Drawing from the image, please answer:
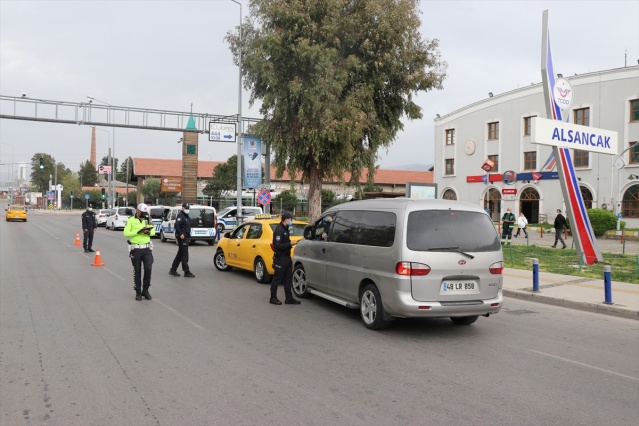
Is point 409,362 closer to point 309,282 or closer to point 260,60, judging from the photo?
point 309,282

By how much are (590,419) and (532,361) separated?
1.72 meters

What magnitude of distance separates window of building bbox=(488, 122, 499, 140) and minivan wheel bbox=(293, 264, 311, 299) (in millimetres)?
40202

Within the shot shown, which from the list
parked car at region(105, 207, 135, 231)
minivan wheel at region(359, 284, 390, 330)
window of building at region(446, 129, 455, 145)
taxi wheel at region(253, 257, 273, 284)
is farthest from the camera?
window of building at region(446, 129, 455, 145)

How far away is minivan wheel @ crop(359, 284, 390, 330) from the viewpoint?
7152mm

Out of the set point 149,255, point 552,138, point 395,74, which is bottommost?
point 149,255

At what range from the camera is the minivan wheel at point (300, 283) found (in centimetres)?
970

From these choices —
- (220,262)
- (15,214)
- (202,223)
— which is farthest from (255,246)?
(15,214)

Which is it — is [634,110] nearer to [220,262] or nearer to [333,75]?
[333,75]

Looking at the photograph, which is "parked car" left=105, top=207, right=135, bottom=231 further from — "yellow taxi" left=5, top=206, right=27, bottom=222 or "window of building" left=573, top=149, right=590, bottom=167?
"window of building" left=573, top=149, right=590, bottom=167

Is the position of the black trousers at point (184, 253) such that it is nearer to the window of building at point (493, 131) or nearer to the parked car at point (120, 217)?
the parked car at point (120, 217)

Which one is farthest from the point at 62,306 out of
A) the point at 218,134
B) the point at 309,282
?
the point at 218,134

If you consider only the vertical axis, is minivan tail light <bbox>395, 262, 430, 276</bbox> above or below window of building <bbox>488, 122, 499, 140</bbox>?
below

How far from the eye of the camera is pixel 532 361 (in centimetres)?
604

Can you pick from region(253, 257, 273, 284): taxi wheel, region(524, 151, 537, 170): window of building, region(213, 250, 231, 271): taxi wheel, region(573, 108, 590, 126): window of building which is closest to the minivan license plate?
region(253, 257, 273, 284): taxi wheel
